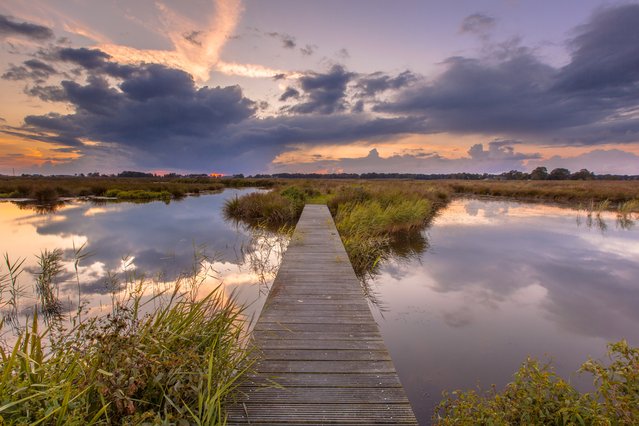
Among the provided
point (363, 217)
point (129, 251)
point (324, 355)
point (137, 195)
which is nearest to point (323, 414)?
point (324, 355)

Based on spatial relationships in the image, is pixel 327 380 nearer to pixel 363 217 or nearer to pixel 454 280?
pixel 454 280

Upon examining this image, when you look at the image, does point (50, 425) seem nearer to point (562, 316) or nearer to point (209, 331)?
point (209, 331)

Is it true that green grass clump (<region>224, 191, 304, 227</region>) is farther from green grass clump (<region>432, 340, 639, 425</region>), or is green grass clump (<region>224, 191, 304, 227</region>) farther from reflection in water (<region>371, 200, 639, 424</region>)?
green grass clump (<region>432, 340, 639, 425</region>)

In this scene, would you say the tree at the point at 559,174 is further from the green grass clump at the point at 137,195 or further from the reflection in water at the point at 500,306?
the green grass clump at the point at 137,195

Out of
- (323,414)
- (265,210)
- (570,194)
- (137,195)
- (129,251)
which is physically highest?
(137,195)

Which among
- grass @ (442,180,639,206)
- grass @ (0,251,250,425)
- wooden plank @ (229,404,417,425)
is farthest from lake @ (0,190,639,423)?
grass @ (442,180,639,206)

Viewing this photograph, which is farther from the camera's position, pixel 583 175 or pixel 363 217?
pixel 583 175

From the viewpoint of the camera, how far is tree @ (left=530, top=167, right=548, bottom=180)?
7250 centimetres

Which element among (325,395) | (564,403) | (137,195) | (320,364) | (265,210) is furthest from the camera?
(137,195)

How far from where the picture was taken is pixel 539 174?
7388cm

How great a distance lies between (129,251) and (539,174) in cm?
8738

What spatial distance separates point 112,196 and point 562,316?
34.6 m

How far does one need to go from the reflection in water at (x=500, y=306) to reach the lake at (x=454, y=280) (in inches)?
1.1

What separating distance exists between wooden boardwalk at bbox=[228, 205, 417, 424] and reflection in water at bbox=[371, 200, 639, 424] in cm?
112
